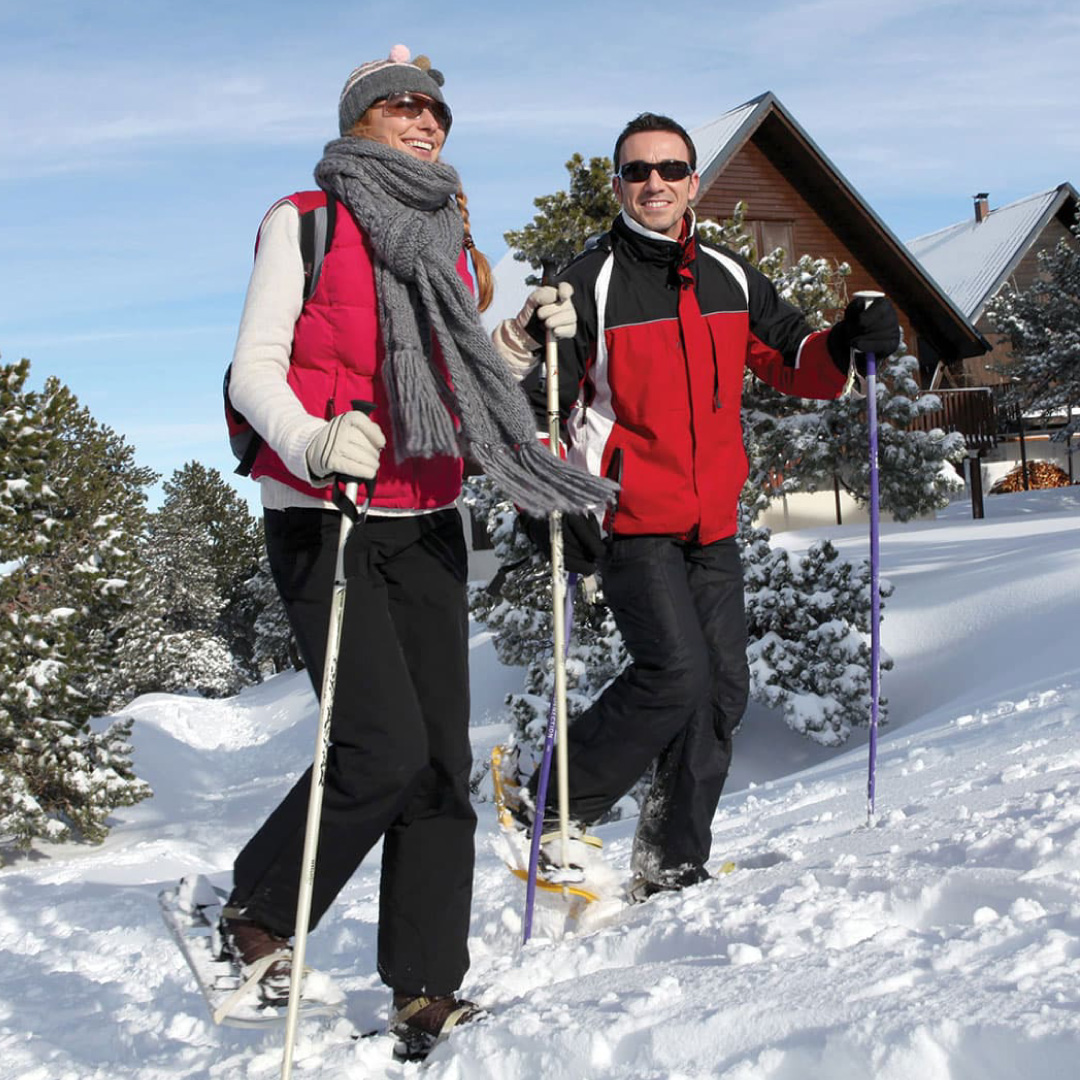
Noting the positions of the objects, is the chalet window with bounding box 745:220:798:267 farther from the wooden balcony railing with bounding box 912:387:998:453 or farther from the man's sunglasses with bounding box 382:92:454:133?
the man's sunglasses with bounding box 382:92:454:133

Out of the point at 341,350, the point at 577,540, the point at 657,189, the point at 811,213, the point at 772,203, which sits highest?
the point at 772,203

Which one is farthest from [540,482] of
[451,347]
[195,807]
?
[195,807]

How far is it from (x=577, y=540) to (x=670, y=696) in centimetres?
53

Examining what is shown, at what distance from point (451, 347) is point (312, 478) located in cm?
55

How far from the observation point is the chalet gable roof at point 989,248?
31089 millimetres

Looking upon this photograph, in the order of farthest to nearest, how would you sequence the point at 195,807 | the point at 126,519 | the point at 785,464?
1. the point at 195,807
2. the point at 126,519
3. the point at 785,464

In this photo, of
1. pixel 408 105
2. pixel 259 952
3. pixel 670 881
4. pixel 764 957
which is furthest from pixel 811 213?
pixel 259 952

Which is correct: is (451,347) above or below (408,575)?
above

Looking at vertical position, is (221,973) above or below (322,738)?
below

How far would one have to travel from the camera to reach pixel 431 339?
2.87 metres

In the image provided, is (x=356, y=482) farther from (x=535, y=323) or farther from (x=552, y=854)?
(x=552, y=854)

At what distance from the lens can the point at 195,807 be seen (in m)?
19.4

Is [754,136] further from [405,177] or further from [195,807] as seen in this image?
[405,177]

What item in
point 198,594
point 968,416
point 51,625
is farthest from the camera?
point 198,594
